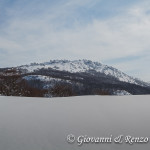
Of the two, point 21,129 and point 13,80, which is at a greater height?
point 13,80

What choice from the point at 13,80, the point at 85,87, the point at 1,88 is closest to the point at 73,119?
the point at 1,88

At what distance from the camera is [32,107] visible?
21.0ft

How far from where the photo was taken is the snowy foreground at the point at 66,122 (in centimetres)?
467

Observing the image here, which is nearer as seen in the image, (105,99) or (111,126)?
(111,126)

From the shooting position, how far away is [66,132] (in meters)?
5.08

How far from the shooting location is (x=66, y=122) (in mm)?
5477

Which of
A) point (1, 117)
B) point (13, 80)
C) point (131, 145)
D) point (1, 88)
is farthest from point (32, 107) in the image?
point (13, 80)

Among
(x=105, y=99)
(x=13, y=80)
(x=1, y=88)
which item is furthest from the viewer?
(x=13, y=80)

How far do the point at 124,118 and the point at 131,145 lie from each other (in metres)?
1.15

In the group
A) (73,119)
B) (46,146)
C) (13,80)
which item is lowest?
(46,146)

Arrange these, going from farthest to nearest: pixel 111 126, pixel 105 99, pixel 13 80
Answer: pixel 13 80 < pixel 105 99 < pixel 111 126

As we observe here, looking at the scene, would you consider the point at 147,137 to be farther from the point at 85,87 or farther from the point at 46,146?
the point at 85,87

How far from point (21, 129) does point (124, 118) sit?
1.93 meters

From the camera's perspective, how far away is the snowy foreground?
4.67 m
